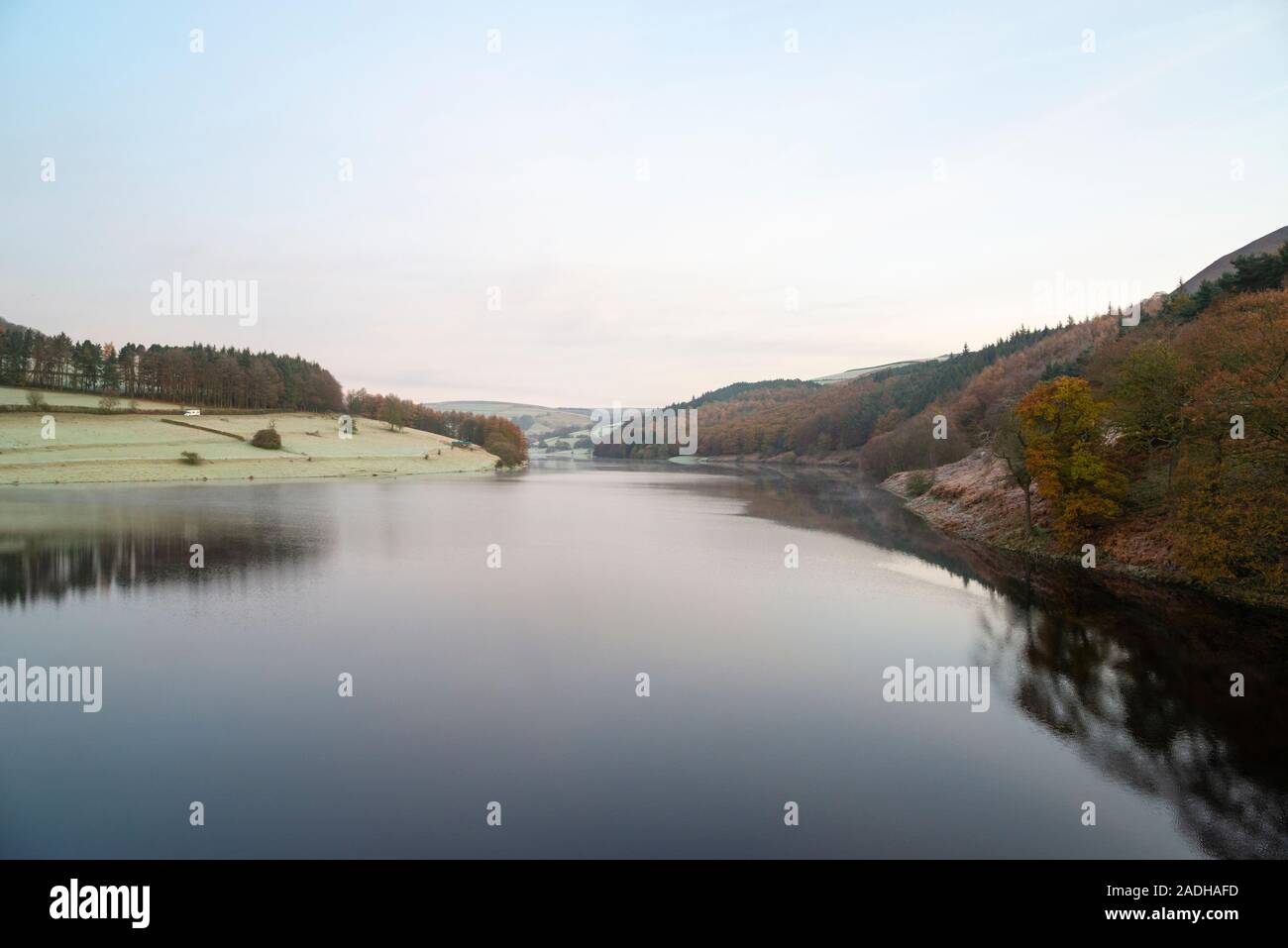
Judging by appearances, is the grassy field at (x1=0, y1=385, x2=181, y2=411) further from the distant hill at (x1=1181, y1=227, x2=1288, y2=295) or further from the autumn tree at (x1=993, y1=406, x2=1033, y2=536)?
the distant hill at (x1=1181, y1=227, x2=1288, y2=295)

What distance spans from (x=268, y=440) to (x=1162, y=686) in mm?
79532

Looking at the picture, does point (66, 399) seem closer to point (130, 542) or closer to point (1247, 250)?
point (130, 542)

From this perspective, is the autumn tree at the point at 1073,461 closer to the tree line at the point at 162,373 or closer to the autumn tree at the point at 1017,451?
the autumn tree at the point at 1017,451

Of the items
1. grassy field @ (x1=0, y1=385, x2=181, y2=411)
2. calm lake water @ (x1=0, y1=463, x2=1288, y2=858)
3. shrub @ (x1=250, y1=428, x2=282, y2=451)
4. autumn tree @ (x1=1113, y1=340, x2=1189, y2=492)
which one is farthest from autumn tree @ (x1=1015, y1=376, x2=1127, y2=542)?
grassy field @ (x1=0, y1=385, x2=181, y2=411)

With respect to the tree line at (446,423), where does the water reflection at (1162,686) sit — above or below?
below

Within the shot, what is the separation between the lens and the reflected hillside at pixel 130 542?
21.8 metres

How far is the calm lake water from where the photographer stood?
859 cm

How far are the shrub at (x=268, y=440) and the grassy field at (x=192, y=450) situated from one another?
0.75 m

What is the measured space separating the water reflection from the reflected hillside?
76.7 feet

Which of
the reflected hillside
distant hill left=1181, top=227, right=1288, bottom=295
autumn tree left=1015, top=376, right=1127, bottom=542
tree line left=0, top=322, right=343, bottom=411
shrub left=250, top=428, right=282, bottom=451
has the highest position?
distant hill left=1181, top=227, right=1288, bottom=295

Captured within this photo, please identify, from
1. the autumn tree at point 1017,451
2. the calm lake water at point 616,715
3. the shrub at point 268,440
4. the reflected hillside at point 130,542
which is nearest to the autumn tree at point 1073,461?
the autumn tree at point 1017,451

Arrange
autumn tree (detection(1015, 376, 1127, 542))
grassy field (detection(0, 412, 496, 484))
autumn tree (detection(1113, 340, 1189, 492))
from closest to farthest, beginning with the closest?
autumn tree (detection(1113, 340, 1189, 492)), autumn tree (detection(1015, 376, 1127, 542)), grassy field (detection(0, 412, 496, 484))

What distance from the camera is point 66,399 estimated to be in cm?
7381

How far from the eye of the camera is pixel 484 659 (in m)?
15.3
